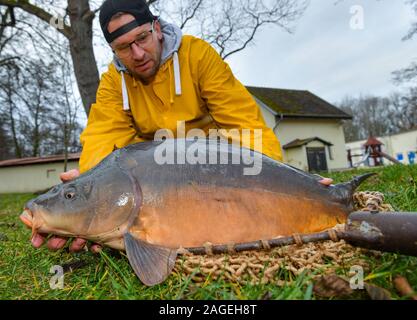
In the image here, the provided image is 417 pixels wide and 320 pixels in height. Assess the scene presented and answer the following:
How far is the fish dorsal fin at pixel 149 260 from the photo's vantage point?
1446 millimetres

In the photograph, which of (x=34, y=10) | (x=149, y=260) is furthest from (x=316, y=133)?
(x=149, y=260)

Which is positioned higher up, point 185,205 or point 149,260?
point 185,205

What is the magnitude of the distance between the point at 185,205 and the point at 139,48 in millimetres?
1438

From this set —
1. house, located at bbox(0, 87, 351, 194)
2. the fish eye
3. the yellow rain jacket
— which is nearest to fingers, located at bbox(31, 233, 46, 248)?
the fish eye

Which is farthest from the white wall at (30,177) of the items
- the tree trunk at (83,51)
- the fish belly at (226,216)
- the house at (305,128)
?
the fish belly at (226,216)

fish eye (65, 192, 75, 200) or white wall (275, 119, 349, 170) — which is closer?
fish eye (65, 192, 75, 200)

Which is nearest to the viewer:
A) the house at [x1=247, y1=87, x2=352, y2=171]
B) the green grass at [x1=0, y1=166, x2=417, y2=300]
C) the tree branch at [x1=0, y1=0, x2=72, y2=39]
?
the green grass at [x1=0, y1=166, x2=417, y2=300]

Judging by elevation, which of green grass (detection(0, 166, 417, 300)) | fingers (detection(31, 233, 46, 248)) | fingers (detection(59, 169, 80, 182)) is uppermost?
fingers (detection(59, 169, 80, 182))

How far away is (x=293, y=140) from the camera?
21.8 metres

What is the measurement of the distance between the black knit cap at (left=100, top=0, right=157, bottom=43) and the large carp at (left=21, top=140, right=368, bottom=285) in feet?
4.01

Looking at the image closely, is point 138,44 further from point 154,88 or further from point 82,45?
point 82,45

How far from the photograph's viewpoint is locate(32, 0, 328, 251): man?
263 centimetres

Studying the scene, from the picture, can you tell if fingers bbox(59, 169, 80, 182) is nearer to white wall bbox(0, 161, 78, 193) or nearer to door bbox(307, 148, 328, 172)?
door bbox(307, 148, 328, 172)

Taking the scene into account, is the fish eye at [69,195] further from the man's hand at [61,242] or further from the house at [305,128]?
the house at [305,128]
